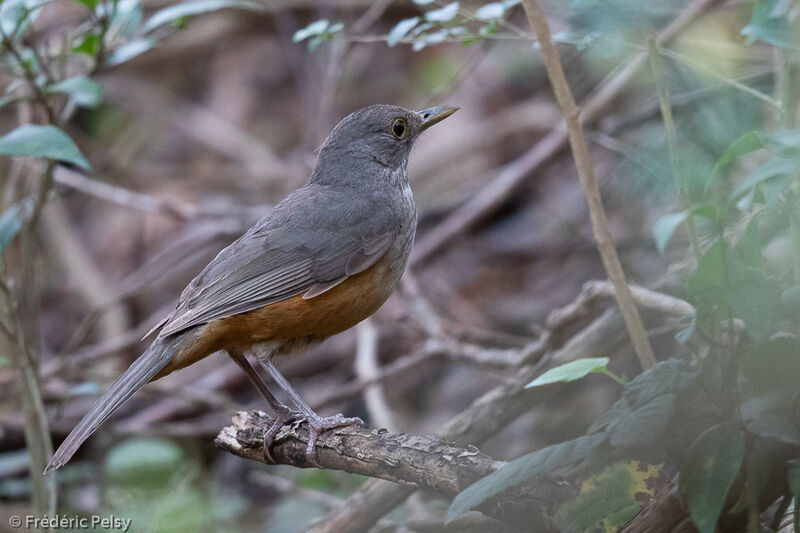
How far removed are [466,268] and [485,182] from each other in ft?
2.68

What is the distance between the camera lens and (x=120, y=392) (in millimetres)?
3090

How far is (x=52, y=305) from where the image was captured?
8305 mm

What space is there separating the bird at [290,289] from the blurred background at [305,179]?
752 millimetres

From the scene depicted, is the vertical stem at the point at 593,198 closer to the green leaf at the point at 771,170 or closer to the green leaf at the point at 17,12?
the green leaf at the point at 771,170

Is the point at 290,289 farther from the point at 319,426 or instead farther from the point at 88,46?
the point at 88,46

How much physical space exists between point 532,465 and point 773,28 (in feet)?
4.19

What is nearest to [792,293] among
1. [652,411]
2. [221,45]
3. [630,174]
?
[652,411]

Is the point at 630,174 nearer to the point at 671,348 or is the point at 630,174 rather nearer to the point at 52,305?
the point at 671,348

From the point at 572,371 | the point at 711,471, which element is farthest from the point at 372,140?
the point at 711,471

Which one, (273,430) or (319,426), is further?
(273,430)

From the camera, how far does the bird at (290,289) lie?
330 centimetres

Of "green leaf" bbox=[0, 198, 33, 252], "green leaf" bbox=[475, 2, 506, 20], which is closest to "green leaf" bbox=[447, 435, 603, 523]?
"green leaf" bbox=[475, 2, 506, 20]

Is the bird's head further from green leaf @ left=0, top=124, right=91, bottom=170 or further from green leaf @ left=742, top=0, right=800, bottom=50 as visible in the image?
green leaf @ left=742, top=0, right=800, bottom=50

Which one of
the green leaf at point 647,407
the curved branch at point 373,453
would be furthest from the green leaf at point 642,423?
the curved branch at point 373,453
